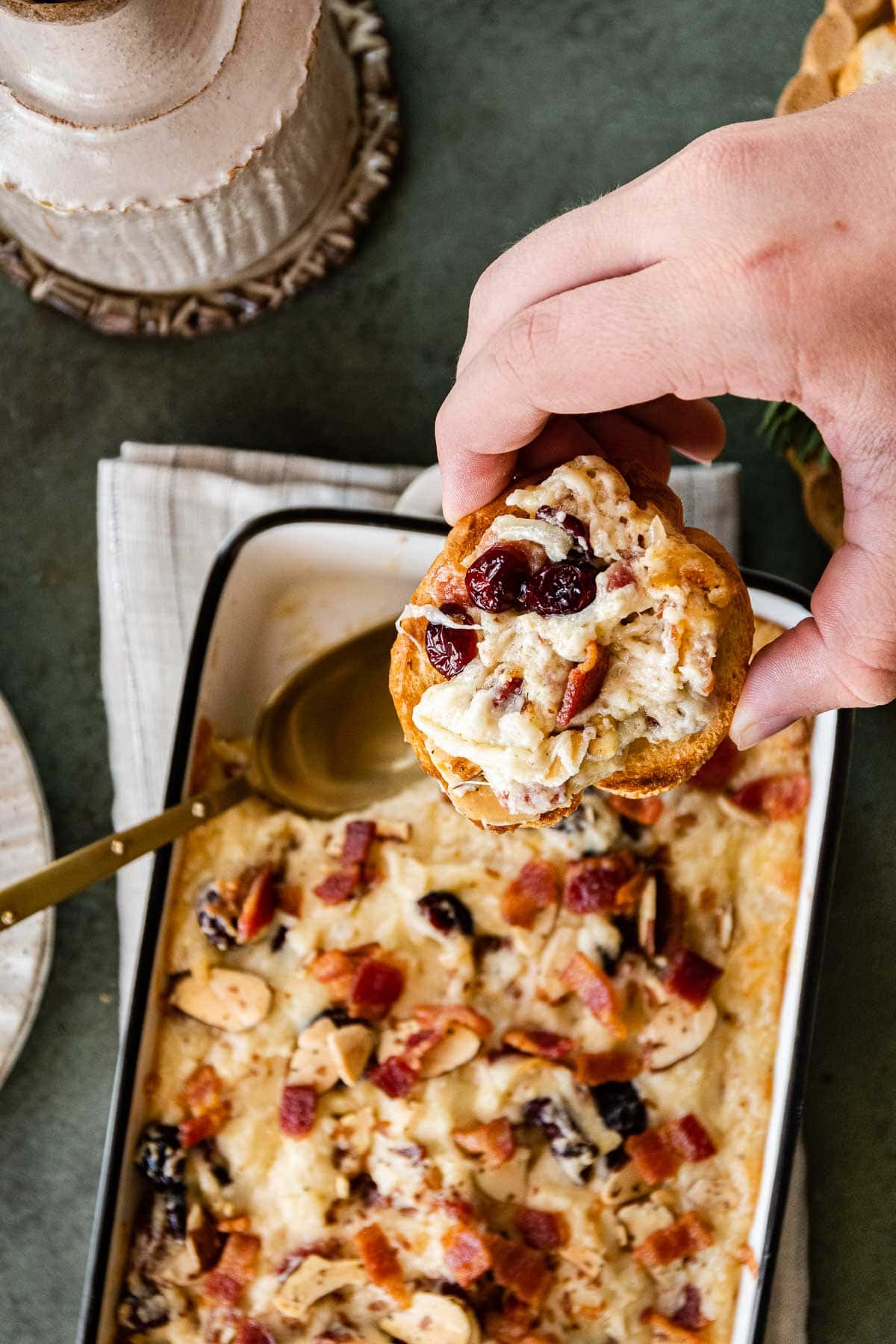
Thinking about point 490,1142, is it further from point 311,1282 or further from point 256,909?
point 256,909

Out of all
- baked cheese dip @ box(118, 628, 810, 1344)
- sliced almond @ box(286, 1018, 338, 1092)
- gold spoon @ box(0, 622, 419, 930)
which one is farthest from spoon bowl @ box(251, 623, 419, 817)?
sliced almond @ box(286, 1018, 338, 1092)

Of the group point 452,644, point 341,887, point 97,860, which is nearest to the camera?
point 452,644

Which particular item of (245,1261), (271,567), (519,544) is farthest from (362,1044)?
(519,544)

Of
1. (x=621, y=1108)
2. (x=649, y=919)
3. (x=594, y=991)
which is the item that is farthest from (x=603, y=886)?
(x=621, y=1108)

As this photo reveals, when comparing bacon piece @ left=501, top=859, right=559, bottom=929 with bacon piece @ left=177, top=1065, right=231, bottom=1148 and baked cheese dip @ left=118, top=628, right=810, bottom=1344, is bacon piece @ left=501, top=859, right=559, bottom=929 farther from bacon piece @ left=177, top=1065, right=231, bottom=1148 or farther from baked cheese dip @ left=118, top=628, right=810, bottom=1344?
bacon piece @ left=177, top=1065, right=231, bottom=1148

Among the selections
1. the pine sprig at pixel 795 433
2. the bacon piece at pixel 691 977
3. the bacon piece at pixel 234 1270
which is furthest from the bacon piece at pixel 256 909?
the pine sprig at pixel 795 433

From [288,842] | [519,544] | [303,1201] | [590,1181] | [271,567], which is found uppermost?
[519,544]

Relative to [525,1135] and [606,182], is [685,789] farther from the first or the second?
[606,182]
